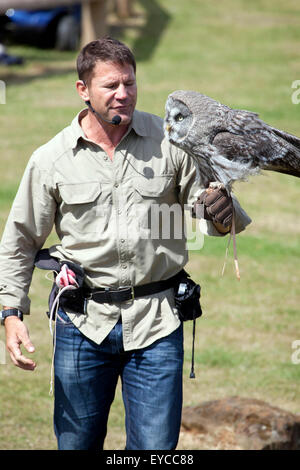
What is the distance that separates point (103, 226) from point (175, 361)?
0.70m

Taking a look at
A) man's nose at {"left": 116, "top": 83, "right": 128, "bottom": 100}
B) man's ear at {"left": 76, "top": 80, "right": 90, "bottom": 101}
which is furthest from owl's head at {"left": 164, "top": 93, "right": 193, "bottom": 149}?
man's ear at {"left": 76, "top": 80, "right": 90, "bottom": 101}

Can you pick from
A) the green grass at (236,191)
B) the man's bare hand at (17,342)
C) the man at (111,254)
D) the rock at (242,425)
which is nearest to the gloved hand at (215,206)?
the man at (111,254)

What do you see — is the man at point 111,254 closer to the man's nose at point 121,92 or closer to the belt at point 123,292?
the belt at point 123,292

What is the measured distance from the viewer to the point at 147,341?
126 inches

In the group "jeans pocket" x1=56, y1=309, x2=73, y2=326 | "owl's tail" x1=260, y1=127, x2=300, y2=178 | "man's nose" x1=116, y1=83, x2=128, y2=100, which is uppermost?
"man's nose" x1=116, y1=83, x2=128, y2=100

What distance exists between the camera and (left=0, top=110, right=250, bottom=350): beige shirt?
3.19 meters

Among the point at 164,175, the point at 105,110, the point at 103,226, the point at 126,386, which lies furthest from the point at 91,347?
the point at 105,110

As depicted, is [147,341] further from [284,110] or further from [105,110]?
[284,110]

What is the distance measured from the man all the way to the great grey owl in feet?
0.43

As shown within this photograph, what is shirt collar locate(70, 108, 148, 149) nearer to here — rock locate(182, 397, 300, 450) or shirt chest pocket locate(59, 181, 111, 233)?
shirt chest pocket locate(59, 181, 111, 233)

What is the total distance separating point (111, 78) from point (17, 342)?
4.16 ft

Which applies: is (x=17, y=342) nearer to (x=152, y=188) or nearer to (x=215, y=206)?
(x=152, y=188)

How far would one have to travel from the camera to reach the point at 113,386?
132 inches

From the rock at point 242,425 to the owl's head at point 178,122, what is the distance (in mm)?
1967
